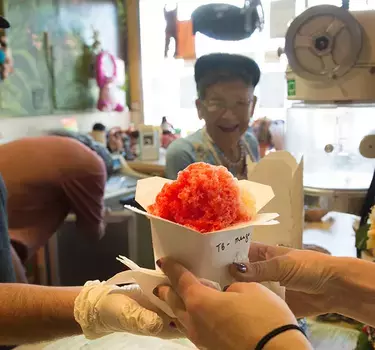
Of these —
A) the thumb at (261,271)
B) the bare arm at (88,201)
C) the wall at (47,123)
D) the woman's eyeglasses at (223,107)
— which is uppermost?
the woman's eyeglasses at (223,107)

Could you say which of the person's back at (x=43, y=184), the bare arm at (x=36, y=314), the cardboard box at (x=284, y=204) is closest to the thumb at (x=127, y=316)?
the bare arm at (x=36, y=314)

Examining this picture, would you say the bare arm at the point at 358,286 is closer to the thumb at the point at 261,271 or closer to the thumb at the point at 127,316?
the thumb at the point at 261,271

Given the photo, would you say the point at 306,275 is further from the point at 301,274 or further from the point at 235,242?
the point at 235,242

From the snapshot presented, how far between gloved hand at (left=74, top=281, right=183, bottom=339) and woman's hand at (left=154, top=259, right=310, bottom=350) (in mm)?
87

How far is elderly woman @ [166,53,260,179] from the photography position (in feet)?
5.73

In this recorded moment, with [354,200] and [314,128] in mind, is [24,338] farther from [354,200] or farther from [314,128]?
[314,128]

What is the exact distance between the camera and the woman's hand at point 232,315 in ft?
1.86

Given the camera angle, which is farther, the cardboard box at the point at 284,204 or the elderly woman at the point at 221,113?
the elderly woman at the point at 221,113

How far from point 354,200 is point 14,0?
2.27 m

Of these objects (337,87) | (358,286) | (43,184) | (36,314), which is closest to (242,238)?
(358,286)

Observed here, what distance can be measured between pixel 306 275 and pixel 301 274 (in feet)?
0.04

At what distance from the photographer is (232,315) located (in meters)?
0.59

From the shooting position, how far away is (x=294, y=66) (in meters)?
1.77

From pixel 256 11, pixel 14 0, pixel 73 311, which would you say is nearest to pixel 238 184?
pixel 73 311
